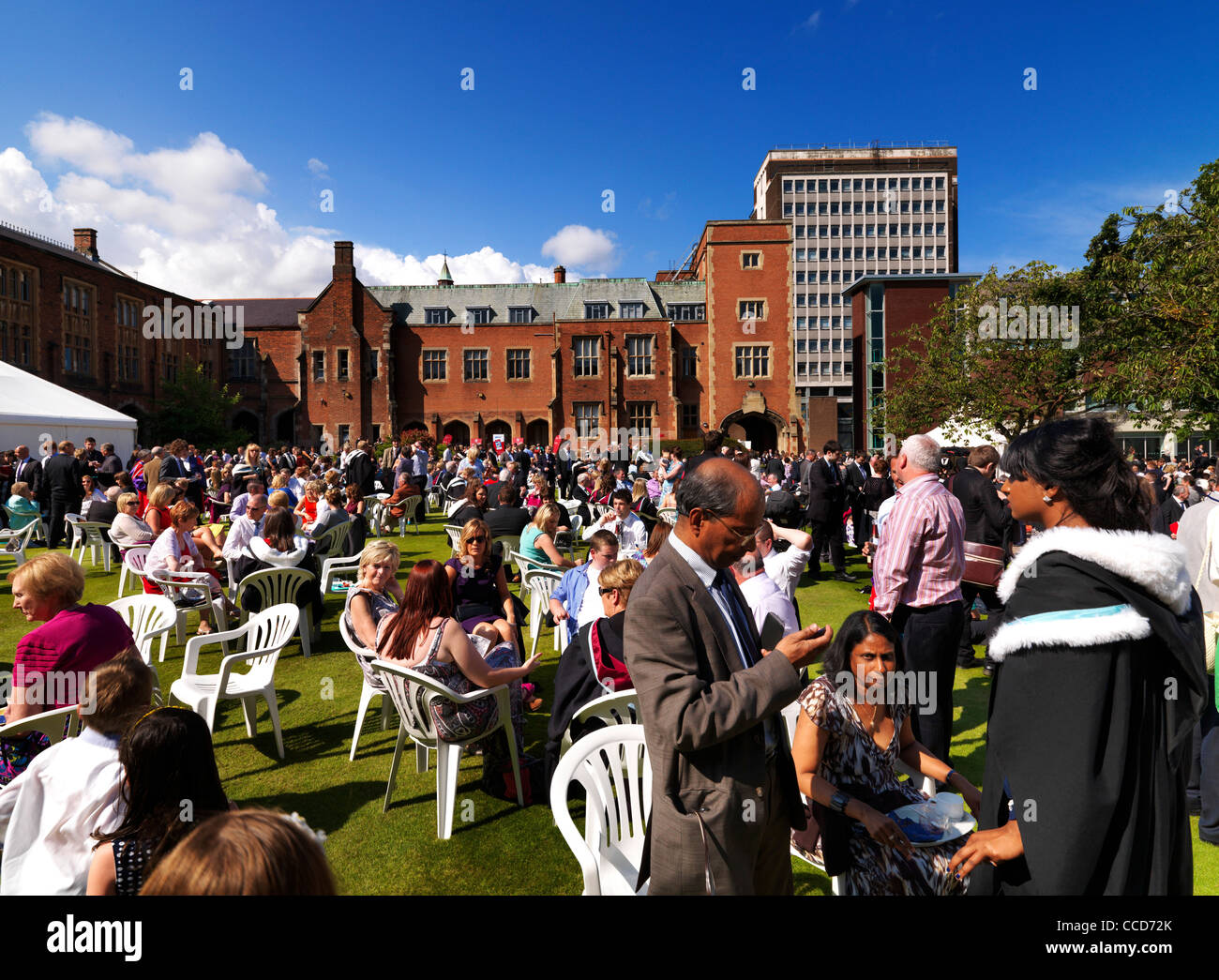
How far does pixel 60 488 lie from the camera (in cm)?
1278

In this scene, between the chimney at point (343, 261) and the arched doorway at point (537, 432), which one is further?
the arched doorway at point (537, 432)

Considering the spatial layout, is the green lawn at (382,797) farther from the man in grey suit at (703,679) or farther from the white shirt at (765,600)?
the man in grey suit at (703,679)

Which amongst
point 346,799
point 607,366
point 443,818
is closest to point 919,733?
point 443,818

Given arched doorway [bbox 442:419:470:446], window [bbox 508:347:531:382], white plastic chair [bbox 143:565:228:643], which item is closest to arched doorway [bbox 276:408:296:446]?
arched doorway [bbox 442:419:470:446]

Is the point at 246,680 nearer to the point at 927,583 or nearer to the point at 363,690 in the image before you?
the point at 363,690

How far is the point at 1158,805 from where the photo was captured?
169cm

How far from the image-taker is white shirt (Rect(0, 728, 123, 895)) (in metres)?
2.36

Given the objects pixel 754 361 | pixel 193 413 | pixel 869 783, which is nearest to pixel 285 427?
pixel 193 413

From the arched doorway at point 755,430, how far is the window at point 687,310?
6394mm

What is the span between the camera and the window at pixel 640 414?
40.3 metres

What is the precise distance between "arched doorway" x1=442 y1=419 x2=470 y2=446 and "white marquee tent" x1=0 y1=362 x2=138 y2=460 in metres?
19.6

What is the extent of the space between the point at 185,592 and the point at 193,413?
34.2 meters

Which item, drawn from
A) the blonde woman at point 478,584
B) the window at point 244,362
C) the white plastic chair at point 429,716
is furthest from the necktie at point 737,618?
the window at point 244,362

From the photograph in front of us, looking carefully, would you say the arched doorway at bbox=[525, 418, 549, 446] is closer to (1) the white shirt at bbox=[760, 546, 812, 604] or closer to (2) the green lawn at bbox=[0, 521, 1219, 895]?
(2) the green lawn at bbox=[0, 521, 1219, 895]
